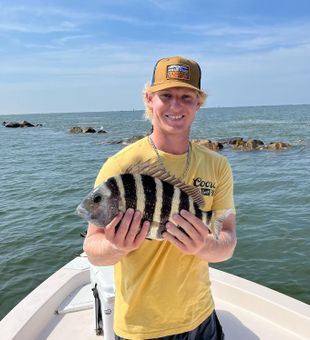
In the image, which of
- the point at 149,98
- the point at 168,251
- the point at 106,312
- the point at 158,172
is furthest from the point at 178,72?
the point at 106,312

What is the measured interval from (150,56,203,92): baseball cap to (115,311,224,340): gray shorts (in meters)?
1.53

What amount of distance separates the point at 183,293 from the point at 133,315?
0.33 m

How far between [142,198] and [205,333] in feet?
3.86

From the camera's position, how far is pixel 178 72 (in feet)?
8.35

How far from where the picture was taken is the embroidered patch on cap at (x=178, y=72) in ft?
8.34

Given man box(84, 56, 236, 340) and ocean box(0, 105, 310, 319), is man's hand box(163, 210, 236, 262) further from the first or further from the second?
ocean box(0, 105, 310, 319)

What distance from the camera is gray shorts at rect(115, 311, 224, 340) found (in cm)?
256

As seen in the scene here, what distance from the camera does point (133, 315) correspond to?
2.49 m

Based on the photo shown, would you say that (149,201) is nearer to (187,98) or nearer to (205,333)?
(187,98)

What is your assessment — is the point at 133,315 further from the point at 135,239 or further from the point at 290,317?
the point at 290,317

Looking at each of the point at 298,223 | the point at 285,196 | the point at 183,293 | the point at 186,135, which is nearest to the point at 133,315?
the point at 183,293

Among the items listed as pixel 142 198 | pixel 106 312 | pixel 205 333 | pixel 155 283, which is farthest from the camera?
pixel 106 312

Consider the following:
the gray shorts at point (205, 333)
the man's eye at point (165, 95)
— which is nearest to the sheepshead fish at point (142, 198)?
the man's eye at point (165, 95)

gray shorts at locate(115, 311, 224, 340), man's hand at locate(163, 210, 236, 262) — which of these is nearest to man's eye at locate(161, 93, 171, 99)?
man's hand at locate(163, 210, 236, 262)
